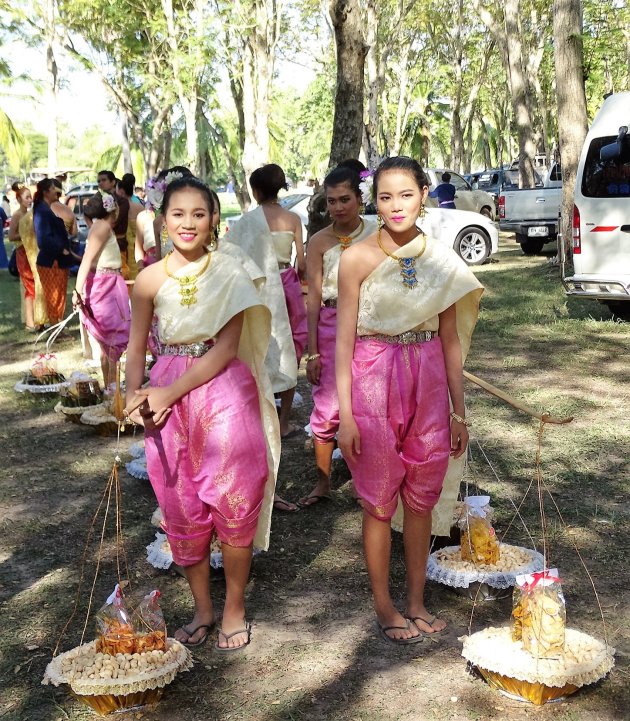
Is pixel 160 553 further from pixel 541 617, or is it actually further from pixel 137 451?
pixel 541 617

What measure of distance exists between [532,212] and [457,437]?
15.6m

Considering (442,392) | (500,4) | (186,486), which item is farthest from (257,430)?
(500,4)

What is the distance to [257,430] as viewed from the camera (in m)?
3.60

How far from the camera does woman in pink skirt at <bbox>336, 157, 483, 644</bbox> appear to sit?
3.46 metres

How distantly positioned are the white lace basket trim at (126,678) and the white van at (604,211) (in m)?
7.61

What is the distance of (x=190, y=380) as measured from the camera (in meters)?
3.44

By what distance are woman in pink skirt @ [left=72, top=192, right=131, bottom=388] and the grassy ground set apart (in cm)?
86

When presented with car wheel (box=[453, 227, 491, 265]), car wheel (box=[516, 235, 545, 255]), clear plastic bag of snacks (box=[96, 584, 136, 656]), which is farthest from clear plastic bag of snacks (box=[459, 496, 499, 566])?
car wheel (box=[516, 235, 545, 255])

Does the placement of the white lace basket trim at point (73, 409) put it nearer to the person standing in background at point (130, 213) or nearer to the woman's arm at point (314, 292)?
the person standing in background at point (130, 213)

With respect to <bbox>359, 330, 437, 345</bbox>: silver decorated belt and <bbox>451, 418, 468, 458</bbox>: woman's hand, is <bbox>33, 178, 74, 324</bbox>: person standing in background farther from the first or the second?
<bbox>451, 418, 468, 458</bbox>: woman's hand

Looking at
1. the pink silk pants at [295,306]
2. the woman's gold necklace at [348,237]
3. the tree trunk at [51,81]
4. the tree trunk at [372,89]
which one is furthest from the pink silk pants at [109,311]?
the tree trunk at [51,81]

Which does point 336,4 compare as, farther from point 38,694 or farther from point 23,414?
point 38,694

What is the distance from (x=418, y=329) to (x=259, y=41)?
1724 centimetres

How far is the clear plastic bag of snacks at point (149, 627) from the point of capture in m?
3.42
